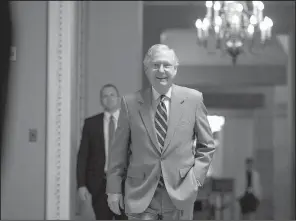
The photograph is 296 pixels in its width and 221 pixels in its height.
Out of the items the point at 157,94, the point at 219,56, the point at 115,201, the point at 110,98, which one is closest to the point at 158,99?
the point at 157,94

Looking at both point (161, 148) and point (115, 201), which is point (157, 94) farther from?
point (115, 201)

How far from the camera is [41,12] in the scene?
20.3ft

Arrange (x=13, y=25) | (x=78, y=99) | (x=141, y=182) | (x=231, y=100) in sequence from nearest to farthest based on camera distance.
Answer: (x=13, y=25) < (x=141, y=182) < (x=78, y=99) < (x=231, y=100)

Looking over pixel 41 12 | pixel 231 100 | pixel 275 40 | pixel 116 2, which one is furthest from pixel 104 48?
pixel 231 100

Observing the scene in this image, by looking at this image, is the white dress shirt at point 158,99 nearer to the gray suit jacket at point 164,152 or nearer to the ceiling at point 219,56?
the gray suit jacket at point 164,152

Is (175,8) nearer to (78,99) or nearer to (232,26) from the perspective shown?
(232,26)

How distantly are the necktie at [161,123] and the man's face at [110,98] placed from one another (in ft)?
6.68

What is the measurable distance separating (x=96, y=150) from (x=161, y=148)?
7.35 feet

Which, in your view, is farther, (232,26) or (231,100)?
(231,100)

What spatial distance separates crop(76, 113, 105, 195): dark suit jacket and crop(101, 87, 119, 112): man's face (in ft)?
0.44

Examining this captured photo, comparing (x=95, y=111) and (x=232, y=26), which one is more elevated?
(x=232, y=26)

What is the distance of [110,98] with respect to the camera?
14.8 ft

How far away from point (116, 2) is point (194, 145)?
5.27 meters

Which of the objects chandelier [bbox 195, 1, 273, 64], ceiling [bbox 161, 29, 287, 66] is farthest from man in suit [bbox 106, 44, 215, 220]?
ceiling [bbox 161, 29, 287, 66]
